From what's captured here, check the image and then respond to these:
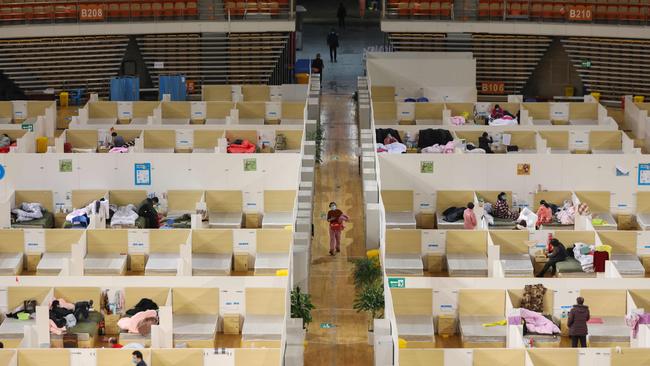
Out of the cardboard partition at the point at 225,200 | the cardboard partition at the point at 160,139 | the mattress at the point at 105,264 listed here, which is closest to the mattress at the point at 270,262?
the mattress at the point at 105,264

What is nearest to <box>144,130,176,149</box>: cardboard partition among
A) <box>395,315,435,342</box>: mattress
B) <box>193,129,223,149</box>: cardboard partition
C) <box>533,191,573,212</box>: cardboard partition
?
<box>193,129,223,149</box>: cardboard partition

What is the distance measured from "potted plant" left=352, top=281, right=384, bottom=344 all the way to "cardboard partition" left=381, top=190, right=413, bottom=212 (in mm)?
3070

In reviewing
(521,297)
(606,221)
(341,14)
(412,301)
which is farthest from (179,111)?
(341,14)

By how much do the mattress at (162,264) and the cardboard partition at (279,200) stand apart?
8.40ft

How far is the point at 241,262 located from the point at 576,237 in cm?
475

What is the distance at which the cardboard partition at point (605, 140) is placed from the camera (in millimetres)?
26047

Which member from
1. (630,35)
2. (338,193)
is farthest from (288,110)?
(630,35)

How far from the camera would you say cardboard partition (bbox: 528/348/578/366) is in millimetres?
15977

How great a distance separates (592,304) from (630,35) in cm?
1517

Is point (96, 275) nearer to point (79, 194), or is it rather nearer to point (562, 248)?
point (79, 194)

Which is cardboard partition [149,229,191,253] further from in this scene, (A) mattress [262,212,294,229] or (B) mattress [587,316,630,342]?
(B) mattress [587,316,630,342]

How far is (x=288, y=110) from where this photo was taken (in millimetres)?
28797

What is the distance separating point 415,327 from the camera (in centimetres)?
1838

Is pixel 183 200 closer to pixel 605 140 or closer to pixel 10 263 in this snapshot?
pixel 10 263
